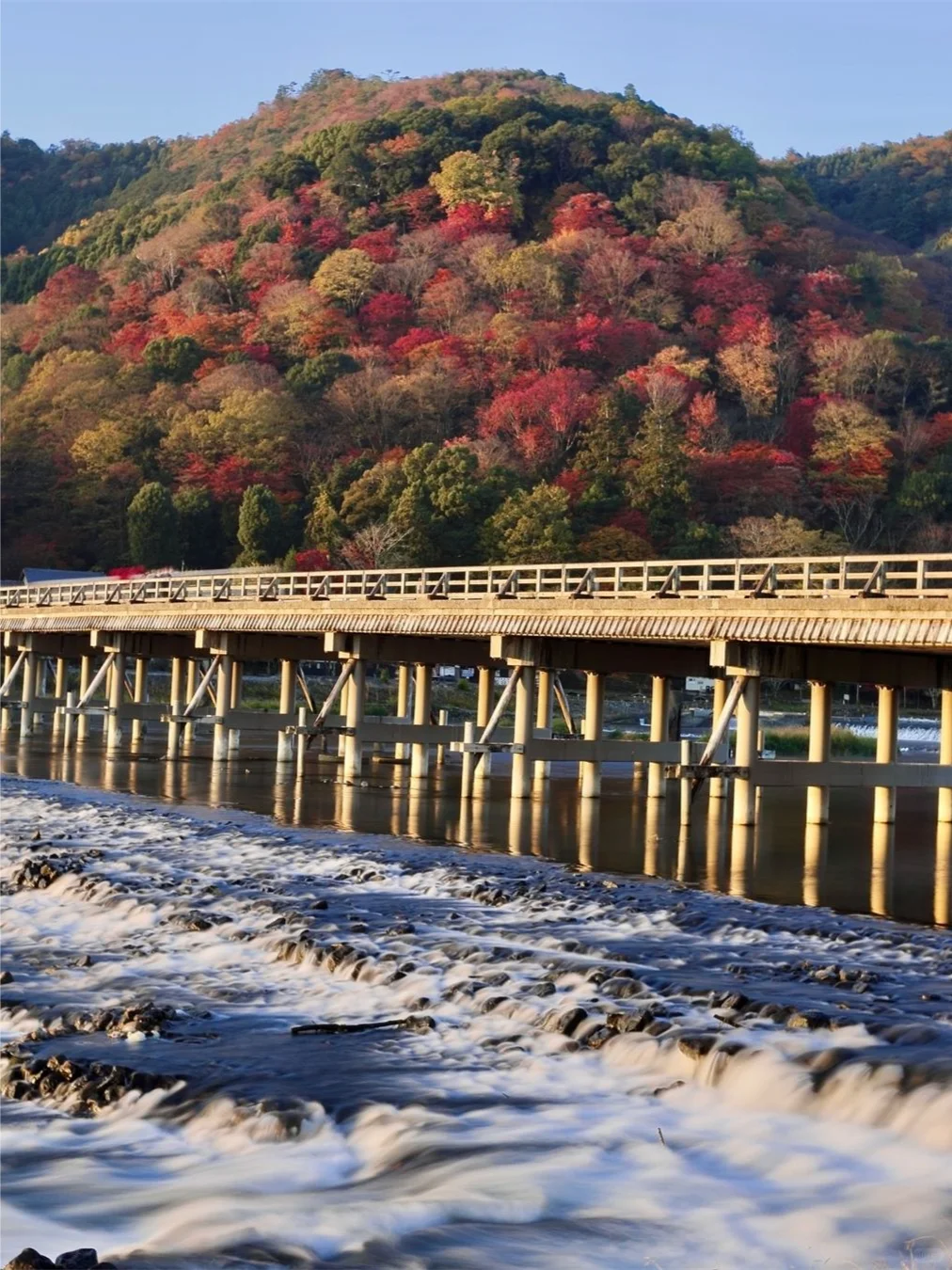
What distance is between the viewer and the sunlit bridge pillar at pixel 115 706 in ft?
137

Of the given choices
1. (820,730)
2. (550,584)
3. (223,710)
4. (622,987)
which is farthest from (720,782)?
(622,987)

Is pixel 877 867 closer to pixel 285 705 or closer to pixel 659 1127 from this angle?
pixel 659 1127

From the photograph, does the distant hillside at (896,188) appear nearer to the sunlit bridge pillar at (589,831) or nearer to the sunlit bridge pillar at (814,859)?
the sunlit bridge pillar at (589,831)

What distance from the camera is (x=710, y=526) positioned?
66625 mm

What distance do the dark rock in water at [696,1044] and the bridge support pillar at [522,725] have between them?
59.7 ft

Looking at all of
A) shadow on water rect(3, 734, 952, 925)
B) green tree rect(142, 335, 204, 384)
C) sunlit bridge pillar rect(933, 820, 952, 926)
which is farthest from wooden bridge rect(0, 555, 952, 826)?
green tree rect(142, 335, 204, 384)

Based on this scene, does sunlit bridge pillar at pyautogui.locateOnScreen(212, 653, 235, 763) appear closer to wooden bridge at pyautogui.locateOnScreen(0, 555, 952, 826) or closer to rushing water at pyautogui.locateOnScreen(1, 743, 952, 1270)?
wooden bridge at pyautogui.locateOnScreen(0, 555, 952, 826)

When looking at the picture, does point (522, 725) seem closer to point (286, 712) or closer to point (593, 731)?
point (593, 731)

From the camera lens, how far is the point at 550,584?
41.7m

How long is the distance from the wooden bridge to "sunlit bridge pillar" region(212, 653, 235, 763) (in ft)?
0.17

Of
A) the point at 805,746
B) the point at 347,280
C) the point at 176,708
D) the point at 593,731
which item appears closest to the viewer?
the point at 593,731

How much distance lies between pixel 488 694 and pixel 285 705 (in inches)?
209

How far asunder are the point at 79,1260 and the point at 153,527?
66681 millimetres

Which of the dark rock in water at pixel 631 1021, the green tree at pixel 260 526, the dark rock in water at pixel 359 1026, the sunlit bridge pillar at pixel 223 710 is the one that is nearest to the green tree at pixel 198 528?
the green tree at pixel 260 526
